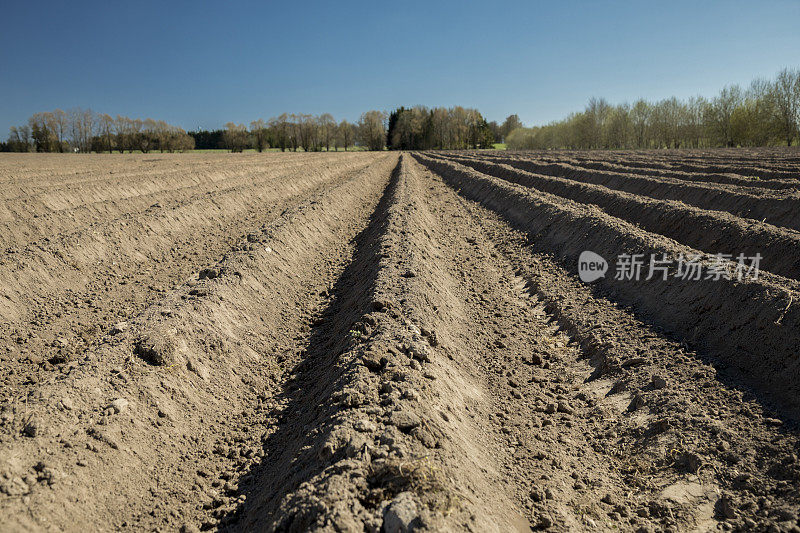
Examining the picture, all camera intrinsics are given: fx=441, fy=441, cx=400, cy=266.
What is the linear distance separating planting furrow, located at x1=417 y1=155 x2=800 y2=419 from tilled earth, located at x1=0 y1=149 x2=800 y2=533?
0.03 metres

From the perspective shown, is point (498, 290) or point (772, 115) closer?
point (498, 290)

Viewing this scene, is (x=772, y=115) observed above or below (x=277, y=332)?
above

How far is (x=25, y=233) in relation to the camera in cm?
1069

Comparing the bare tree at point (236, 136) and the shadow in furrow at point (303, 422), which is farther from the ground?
the bare tree at point (236, 136)

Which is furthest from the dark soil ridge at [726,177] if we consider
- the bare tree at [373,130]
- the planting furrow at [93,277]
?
the bare tree at [373,130]

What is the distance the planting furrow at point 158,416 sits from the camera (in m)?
3.16

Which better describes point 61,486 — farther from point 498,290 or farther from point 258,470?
point 498,290

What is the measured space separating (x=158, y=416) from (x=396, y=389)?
2.23m

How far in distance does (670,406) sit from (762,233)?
617 centimetres

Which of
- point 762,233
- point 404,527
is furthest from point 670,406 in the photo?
point 762,233

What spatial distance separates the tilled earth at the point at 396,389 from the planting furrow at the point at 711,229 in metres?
0.07

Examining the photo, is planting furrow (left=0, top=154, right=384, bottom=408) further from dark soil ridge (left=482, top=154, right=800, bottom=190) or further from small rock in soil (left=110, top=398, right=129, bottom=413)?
dark soil ridge (left=482, top=154, right=800, bottom=190)

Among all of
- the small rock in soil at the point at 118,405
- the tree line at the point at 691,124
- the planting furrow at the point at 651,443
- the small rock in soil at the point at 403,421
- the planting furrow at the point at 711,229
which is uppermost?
the tree line at the point at 691,124

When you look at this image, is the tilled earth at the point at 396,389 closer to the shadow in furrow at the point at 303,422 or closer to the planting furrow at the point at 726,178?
the shadow in furrow at the point at 303,422
